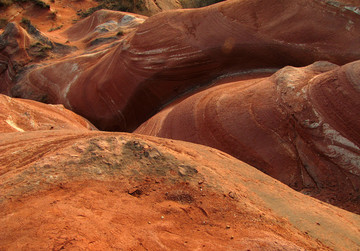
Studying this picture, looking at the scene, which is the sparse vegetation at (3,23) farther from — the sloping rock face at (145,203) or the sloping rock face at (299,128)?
the sloping rock face at (145,203)

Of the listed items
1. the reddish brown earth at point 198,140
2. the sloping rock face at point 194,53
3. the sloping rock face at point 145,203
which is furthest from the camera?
the sloping rock face at point 194,53

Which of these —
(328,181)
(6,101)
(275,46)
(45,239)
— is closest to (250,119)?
(328,181)

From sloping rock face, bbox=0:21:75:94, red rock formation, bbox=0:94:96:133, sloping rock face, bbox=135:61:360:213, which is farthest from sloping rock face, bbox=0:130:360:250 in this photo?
sloping rock face, bbox=0:21:75:94

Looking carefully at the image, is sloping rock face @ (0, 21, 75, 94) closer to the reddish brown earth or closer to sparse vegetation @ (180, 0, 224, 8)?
the reddish brown earth

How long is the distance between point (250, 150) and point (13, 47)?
7.86 m

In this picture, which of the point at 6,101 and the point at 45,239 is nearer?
the point at 45,239

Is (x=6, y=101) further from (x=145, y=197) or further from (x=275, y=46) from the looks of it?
(x=275, y=46)

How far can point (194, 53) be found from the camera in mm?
5676

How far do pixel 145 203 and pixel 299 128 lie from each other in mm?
2330

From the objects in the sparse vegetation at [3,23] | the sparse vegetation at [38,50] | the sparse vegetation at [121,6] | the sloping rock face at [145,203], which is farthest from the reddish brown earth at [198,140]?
the sparse vegetation at [3,23]

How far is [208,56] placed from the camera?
5621mm

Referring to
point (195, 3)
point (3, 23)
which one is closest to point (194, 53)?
point (195, 3)

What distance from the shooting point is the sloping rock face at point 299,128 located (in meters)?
3.38

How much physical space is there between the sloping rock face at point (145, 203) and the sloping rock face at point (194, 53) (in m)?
2.98
